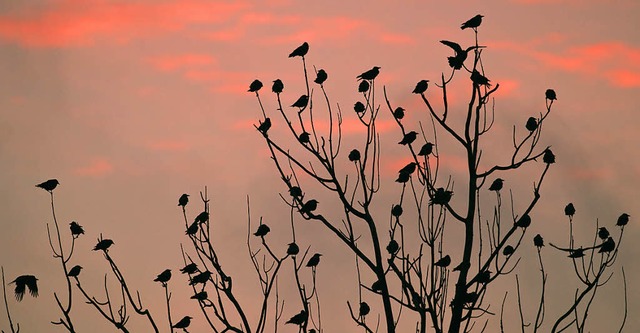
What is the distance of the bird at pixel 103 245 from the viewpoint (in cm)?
1151

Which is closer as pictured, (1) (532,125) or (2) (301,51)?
(1) (532,125)

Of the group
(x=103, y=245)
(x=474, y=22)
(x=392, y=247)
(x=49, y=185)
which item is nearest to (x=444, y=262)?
(x=392, y=247)

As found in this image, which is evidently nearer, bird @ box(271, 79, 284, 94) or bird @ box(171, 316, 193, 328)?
bird @ box(271, 79, 284, 94)

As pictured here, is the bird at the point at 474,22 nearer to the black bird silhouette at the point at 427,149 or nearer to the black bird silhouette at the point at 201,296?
the black bird silhouette at the point at 427,149

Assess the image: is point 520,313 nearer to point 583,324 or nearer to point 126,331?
point 583,324

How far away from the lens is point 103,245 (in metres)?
11.5

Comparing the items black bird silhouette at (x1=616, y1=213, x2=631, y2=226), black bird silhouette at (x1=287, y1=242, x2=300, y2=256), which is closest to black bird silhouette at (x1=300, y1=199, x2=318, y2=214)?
black bird silhouette at (x1=287, y1=242, x2=300, y2=256)

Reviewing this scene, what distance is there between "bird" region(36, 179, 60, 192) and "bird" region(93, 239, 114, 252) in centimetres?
100

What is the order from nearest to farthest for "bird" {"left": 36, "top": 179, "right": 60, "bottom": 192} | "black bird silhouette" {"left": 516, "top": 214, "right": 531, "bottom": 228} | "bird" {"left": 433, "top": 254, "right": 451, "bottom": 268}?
Result: "black bird silhouette" {"left": 516, "top": 214, "right": 531, "bottom": 228}, "bird" {"left": 433, "top": 254, "right": 451, "bottom": 268}, "bird" {"left": 36, "top": 179, "right": 60, "bottom": 192}

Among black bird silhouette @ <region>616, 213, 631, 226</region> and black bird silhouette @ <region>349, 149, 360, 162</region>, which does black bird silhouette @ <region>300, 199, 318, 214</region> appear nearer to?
black bird silhouette @ <region>349, 149, 360, 162</region>

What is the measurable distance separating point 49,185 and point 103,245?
1114mm

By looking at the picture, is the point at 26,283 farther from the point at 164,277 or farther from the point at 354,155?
the point at 354,155

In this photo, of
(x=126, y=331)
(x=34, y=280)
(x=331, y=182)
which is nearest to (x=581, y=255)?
(x=331, y=182)

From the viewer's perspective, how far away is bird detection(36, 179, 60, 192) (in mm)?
11906
